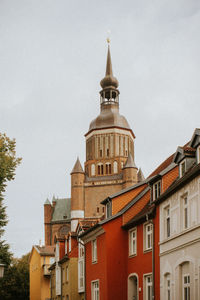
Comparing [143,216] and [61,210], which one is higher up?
[61,210]

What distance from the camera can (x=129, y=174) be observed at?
10512 cm

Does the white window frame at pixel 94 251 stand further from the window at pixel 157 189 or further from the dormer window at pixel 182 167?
the dormer window at pixel 182 167

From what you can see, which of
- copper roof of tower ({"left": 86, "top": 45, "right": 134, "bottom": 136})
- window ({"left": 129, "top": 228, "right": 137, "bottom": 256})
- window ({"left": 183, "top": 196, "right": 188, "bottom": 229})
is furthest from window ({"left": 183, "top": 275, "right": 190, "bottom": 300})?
copper roof of tower ({"left": 86, "top": 45, "right": 134, "bottom": 136})

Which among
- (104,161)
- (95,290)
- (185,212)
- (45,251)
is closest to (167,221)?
(185,212)

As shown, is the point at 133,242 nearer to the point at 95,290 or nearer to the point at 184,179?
the point at 95,290

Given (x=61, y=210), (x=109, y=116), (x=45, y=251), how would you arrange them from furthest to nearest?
(x=61, y=210) → (x=109, y=116) → (x=45, y=251)

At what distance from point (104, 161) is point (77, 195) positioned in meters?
10.6

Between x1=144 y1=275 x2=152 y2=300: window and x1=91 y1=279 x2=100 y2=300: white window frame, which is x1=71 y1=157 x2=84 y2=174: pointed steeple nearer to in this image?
x1=91 y1=279 x2=100 y2=300: white window frame

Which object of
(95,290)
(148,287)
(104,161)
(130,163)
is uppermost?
(104,161)

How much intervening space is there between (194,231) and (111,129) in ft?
311

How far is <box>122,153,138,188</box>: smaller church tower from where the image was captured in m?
104

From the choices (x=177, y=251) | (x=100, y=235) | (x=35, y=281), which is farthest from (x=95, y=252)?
(x=35, y=281)

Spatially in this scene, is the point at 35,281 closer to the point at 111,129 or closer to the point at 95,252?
the point at 95,252

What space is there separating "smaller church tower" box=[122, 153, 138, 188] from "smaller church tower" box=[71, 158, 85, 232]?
9.01 meters
